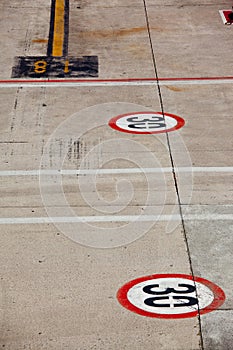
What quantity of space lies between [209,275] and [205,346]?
1.40m

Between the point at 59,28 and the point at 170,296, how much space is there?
10.2m

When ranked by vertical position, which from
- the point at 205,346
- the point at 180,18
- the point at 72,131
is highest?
the point at 180,18

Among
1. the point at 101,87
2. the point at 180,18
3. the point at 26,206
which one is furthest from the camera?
the point at 180,18

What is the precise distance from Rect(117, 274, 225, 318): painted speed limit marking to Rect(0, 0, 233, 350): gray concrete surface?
0.38 feet

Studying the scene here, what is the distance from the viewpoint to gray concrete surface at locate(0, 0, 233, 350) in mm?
9250

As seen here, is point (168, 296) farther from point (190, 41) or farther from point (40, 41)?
point (40, 41)

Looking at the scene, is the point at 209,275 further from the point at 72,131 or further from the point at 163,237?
the point at 72,131

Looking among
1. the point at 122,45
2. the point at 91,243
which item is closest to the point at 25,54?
the point at 122,45

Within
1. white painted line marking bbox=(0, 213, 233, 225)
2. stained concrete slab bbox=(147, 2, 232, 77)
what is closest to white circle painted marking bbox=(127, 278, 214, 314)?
white painted line marking bbox=(0, 213, 233, 225)

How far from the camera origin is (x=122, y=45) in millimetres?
17031

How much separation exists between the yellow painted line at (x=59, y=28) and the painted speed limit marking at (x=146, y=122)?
3.51 meters

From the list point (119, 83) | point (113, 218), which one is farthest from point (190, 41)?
point (113, 218)

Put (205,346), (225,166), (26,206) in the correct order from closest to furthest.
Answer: (205,346), (26,206), (225,166)

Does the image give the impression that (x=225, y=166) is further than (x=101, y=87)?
No
